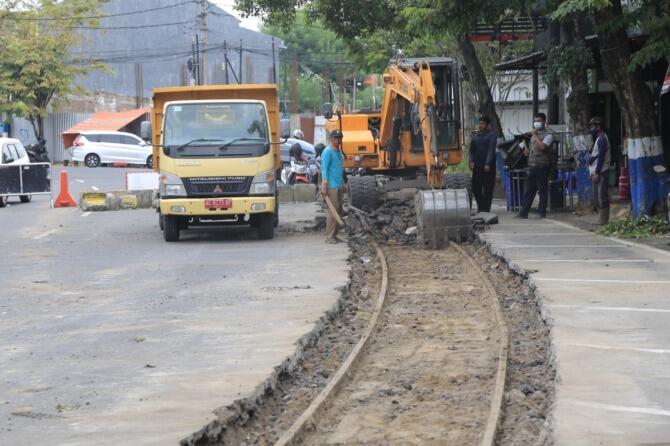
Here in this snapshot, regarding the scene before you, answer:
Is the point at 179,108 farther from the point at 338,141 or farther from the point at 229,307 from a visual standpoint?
the point at 229,307

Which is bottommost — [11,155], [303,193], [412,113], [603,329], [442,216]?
[603,329]

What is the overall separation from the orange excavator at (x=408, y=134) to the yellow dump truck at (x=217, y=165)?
110 inches

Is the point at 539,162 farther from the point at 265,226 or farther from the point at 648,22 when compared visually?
the point at 265,226

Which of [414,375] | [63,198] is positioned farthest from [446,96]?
[414,375]

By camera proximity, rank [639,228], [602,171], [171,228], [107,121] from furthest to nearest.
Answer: [107,121] < [602,171] < [171,228] < [639,228]

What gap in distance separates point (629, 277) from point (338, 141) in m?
6.62

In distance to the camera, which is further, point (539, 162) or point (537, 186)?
point (537, 186)

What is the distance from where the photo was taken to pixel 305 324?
37.1ft

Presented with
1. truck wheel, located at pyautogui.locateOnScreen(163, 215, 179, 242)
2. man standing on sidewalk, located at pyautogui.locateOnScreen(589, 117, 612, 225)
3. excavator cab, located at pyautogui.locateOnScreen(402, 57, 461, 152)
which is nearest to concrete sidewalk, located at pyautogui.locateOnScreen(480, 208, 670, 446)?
man standing on sidewalk, located at pyautogui.locateOnScreen(589, 117, 612, 225)

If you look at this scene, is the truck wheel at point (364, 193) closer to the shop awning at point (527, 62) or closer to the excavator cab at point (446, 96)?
the excavator cab at point (446, 96)

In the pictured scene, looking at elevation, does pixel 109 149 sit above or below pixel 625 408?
above

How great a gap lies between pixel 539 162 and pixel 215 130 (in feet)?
20.8

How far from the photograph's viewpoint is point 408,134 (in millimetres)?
24219

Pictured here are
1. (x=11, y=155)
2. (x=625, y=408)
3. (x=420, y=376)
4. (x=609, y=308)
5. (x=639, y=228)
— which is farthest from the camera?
(x=11, y=155)
